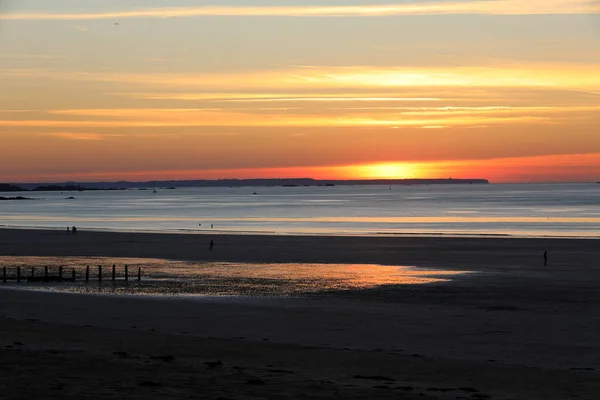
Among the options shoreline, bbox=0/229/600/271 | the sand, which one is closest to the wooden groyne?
the sand

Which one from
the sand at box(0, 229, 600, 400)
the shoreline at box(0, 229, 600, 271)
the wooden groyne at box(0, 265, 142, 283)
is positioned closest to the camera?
the sand at box(0, 229, 600, 400)

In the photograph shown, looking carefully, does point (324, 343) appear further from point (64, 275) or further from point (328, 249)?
point (328, 249)

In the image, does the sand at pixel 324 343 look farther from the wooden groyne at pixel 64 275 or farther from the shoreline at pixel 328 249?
the shoreline at pixel 328 249

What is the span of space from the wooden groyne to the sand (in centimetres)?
495

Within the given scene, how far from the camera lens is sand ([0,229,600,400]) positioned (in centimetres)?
1945

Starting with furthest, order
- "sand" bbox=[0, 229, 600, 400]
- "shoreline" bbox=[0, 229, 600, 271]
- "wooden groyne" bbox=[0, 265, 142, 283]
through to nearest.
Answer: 1. "shoreline" bbox=[0, 229, 600, 271]
2. "wooden groyne" bbox=[0, 265, 142, 283]
3. "sand" bbox=[0, 229, 600, 400]

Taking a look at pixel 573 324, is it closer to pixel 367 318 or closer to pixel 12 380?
pixel 367 318

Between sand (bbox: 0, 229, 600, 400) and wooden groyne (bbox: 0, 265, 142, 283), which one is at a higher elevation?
sand (bbox: 0, 229, 600, 400)

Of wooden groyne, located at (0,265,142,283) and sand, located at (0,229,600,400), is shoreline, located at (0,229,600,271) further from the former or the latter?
wooden groyne, located at (0,265,142,283)

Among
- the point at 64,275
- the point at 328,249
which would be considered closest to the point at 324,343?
the point at 64,275

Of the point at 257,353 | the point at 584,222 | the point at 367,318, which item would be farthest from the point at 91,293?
the point at 584,222

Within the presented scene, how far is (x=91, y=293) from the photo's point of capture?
1657 inches

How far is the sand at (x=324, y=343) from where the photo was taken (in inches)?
766

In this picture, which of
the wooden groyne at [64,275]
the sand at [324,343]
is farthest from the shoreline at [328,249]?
the wooden groyne at [64,275]
